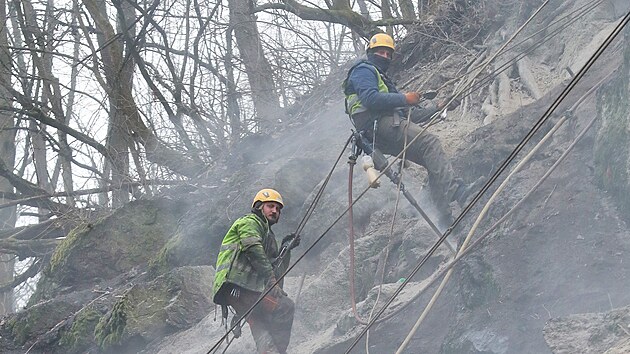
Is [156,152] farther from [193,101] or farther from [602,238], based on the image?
[602,238]

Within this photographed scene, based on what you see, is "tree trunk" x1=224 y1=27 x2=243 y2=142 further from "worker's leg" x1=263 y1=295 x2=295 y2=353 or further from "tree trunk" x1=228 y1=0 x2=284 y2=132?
"worker's leg" x1=263 y1=295 x2=295 y2=353

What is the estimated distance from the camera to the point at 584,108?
9.27 meters

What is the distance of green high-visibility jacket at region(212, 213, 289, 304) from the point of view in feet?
26.8

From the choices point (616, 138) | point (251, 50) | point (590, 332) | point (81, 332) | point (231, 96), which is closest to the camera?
point (590, 332)

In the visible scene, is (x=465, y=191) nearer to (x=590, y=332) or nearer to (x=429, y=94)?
(x=429, y=94)

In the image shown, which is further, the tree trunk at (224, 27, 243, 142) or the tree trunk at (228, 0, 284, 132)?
the tree trunk at (228, 0, 284, 132)

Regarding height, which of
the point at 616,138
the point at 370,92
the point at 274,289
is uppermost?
the point at 370,92

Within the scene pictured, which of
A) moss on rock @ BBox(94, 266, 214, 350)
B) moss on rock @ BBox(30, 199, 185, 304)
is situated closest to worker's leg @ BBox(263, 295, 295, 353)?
moss on rock @ BBox(94, 266, 214, 350)

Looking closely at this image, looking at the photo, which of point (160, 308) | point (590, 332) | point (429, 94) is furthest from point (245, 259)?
point (160, 308)

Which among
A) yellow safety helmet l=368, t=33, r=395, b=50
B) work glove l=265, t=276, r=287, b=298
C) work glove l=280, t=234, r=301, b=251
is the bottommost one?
work glove l=265, t=276, r=287, b=298

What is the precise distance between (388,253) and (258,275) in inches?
73.7

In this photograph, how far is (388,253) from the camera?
9820 mm

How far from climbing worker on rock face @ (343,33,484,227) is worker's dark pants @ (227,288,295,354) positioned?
5.59 feet

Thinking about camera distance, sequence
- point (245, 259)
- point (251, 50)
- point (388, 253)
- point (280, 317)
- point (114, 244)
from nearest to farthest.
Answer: point (245, 259), point (280, 317), point (388, 253), point (114, 244), point (251, 50)
